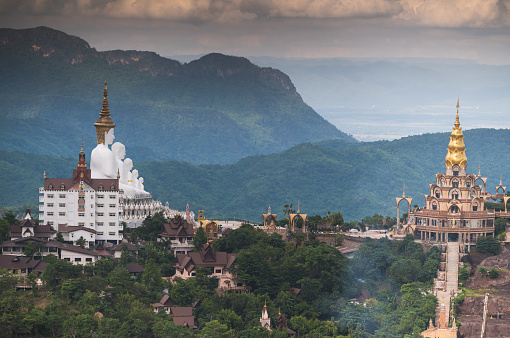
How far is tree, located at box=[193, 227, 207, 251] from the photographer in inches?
2759

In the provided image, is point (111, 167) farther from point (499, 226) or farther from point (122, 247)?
point (499, 226)

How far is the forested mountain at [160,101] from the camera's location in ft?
A: 597

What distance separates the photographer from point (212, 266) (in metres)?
67.5

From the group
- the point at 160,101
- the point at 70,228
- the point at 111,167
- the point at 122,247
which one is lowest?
the point at 122,247

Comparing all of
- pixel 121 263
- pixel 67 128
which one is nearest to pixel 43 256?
pixel 121 263

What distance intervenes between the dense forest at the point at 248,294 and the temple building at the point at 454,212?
2.43 metres

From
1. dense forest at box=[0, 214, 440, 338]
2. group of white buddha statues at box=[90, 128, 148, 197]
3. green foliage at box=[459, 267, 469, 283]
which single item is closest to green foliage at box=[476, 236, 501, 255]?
dense forest at box=[0, 214, 440, 338]

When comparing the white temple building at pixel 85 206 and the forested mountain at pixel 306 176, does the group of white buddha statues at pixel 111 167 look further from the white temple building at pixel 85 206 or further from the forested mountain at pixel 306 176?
the forested mountain at pixel 306 176

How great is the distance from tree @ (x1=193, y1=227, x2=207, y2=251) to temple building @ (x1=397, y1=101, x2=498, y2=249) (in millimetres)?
12678

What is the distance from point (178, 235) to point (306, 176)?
56103mm

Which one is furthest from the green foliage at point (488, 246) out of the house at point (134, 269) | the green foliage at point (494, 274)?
the house at point (134, 269)

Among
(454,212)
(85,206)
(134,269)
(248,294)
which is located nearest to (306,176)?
(454,212)

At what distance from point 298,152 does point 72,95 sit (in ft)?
218

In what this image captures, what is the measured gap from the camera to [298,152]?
442ft
